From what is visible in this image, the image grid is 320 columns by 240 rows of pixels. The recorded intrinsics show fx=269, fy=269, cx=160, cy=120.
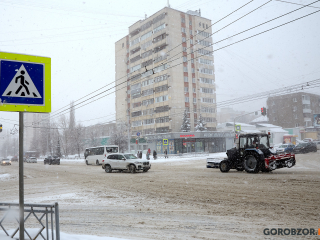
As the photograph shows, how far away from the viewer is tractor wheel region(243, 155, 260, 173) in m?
15.4

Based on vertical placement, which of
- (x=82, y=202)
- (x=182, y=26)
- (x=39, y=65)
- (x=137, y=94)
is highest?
(x=182, y=26)

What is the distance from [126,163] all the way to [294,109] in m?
77.9

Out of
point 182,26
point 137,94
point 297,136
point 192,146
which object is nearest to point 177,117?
point 192,146

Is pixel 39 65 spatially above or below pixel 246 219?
above

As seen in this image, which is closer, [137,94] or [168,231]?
[168,231]

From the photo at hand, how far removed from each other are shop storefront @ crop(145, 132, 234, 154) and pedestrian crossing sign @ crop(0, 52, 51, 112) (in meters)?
50.0

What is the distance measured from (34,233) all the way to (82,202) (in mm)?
4842

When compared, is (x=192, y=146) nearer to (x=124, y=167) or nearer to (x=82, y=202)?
(x=124, y=167)

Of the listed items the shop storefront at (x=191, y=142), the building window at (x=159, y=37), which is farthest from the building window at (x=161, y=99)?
the building window at (x=159, y=37)

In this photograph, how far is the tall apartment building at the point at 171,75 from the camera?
61.7 meters

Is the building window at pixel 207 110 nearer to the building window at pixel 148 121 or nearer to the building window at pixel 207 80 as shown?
the building window at pixel 207 80

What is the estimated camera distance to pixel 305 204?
7.54 meters

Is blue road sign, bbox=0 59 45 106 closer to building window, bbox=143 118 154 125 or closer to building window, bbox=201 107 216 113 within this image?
building window, bbox=143 118 154 125

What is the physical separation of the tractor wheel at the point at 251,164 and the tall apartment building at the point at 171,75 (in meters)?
44.8
